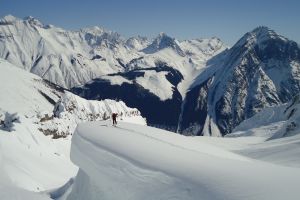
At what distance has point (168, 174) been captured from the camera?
13.8 m

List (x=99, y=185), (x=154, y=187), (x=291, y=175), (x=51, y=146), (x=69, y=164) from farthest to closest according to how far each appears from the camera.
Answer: (x=51, y=146)
(x=69, y=164)
(x=99, y=185)
(x=154, y=187)
(x=291, y=175)

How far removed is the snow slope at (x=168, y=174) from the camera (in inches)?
445

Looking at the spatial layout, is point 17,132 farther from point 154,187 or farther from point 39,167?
point 154,187

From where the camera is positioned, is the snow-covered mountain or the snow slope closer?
the snow slope

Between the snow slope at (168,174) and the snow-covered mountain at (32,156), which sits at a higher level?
the snow slope at (168,174)

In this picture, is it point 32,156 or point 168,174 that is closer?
point 168,174

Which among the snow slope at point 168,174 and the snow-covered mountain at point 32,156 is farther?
the snow-covered mountain at point 32,156

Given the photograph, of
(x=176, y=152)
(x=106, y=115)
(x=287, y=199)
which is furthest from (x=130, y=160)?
(x=106, y=115)

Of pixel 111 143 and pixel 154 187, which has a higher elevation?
pixel 154 187

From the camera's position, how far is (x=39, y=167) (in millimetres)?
55062

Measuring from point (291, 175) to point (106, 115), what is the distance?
523 feet

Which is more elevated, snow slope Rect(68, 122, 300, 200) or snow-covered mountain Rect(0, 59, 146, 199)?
snow slope Rect(68, 122, 300, 200)

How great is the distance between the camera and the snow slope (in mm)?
11312

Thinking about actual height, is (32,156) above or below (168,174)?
below
